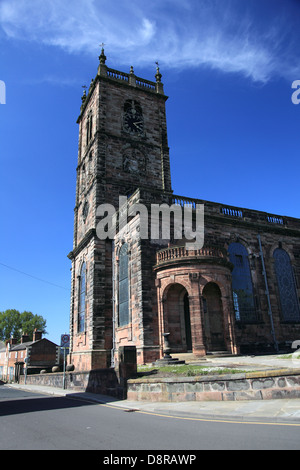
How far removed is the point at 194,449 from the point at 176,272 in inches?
497

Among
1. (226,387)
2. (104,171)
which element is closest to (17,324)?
(104,171)

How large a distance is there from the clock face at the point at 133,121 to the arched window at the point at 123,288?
13855 millimetres

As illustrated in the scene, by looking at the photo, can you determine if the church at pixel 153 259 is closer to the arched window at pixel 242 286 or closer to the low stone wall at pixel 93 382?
the arched window at pixel 242 286

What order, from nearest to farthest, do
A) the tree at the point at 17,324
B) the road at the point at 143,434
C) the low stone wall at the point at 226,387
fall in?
the road at the point at 143,434, the low stone wall at the point at 226,387, the tree at the point at 17,324

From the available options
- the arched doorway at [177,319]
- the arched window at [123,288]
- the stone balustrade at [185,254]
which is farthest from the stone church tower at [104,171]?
the stone balustrade at [185,254]

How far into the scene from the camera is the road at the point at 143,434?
5414 mm

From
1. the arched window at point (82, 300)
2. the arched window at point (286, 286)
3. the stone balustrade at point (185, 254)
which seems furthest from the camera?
the arched window at point (82, 300)

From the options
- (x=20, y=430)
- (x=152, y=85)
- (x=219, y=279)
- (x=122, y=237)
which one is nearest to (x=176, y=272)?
(x=219, y=279)

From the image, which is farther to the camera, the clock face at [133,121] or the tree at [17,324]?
the tree at [17,324]

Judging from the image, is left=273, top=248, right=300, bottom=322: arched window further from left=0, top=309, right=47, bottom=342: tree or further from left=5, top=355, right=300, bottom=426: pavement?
left=0, top=309, right=47, bottom=342: tree

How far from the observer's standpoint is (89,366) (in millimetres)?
21859
